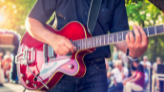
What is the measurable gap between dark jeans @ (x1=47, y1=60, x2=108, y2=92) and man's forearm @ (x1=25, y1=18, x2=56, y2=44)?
42 cm

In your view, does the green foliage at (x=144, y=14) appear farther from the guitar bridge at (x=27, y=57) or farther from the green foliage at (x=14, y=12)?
the guitar bridge at (x=27, y=57)

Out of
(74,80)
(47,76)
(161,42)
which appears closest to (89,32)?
(74,80)

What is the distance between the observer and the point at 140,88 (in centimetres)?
581

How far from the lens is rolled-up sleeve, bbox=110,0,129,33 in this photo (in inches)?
70.4

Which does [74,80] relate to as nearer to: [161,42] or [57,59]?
[57,59]

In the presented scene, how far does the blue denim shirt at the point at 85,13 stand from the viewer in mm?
1771

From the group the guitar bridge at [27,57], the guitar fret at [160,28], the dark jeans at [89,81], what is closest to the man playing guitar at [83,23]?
the dark jeans at [89,81]

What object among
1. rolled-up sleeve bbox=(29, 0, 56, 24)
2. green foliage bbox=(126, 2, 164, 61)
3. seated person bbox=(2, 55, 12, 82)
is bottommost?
seated person bbox=(2, 55, 12, 82)

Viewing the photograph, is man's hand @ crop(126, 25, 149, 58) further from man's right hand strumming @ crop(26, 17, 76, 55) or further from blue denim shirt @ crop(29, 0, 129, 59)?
man's right hand strumming @ crop(26, 17, 76, 55)

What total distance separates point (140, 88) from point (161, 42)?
5.48 m

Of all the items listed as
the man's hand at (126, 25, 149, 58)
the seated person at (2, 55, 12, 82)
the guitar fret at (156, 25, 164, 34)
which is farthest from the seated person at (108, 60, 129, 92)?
the guitar fret at (156, 25, 164, 34)

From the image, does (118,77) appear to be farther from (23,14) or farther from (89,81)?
(23,14)

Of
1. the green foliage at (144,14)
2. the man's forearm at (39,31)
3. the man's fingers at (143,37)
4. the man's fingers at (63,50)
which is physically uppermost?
the green foliage at (144,14)

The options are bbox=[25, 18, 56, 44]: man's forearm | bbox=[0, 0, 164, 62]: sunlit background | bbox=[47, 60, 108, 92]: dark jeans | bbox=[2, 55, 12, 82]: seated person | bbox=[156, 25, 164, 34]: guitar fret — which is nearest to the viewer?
bbox=[156, 25, 164, 34]: guitar fret
